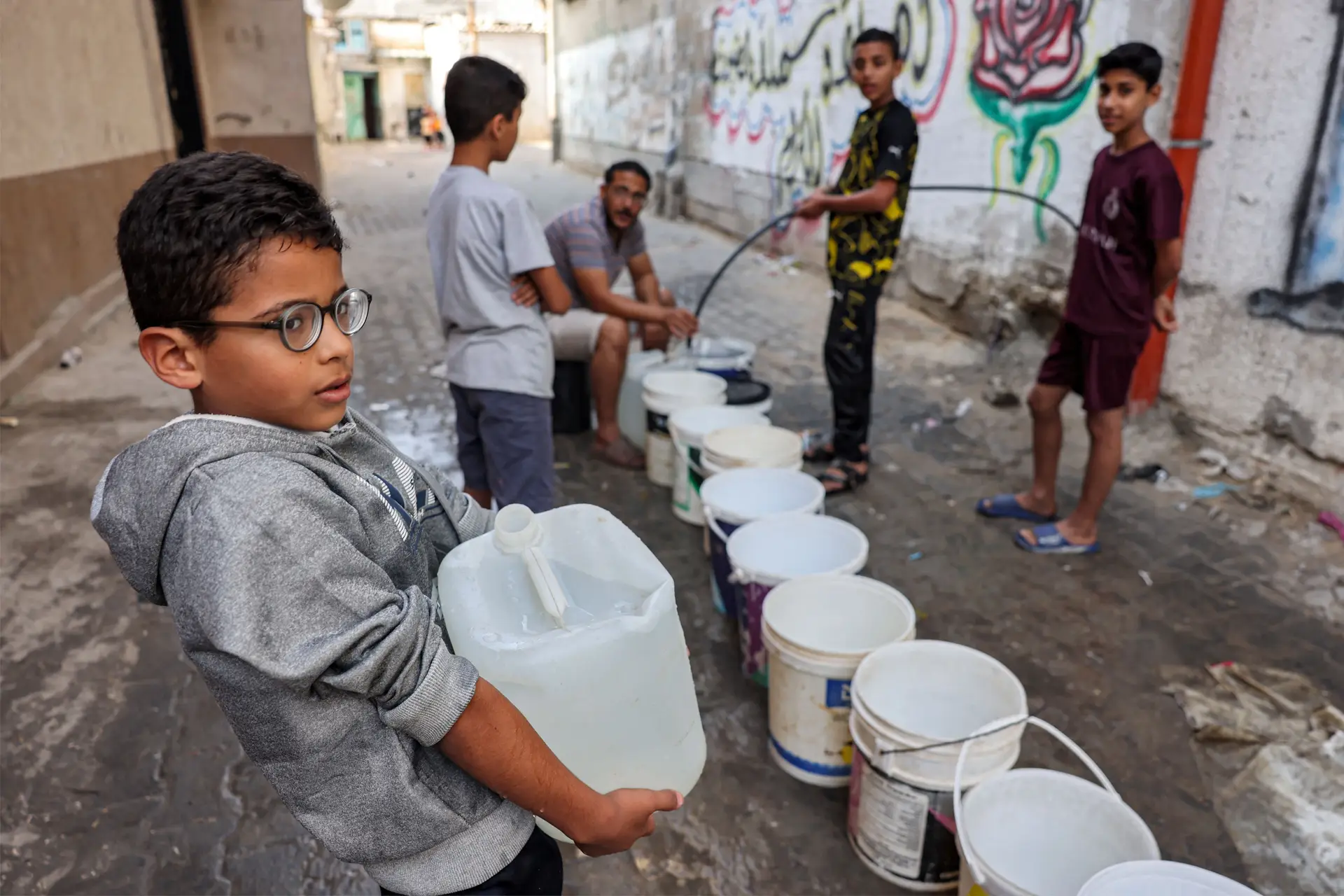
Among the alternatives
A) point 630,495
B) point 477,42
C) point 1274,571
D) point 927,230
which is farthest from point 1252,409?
point 477,42

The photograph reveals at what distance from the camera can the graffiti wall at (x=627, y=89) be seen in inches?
485

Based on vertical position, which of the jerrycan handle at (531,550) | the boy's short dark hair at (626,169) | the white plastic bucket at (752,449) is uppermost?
the boy's short dark hair at (626,169)

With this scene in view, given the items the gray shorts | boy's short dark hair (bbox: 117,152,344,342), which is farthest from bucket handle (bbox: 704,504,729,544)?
boy's short dark hair (bbox: 117,152,344,342)

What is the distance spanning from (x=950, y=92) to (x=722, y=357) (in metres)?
3.22

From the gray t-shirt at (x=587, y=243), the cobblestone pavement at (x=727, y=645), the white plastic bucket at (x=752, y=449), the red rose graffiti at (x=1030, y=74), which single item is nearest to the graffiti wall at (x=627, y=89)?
the red rose graffiti at (x=1030, y=74)

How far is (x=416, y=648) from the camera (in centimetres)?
93

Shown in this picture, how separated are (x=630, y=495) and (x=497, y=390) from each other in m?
1.31

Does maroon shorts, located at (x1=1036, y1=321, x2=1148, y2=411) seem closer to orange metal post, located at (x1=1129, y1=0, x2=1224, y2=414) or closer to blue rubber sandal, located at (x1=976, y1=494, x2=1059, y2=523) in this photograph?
blue rubber sandal, located at (x1=976, y1=494, x2=1059, y2=523)

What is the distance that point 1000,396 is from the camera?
15.9 ft

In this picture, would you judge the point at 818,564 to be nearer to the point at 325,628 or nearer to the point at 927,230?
the point at 325,628

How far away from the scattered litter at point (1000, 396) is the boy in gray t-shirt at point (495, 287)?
3.01 meters

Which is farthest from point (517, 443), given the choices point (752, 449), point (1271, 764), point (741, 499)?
point (1271, 764)

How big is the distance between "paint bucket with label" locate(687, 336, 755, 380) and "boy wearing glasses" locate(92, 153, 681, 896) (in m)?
3.10

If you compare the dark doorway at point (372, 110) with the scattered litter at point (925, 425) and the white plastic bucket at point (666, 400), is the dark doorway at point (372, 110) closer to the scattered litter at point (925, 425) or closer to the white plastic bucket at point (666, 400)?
the scattered litter at point (925, 425)
